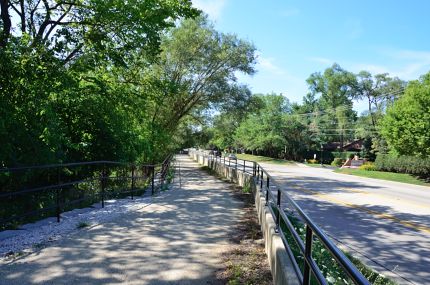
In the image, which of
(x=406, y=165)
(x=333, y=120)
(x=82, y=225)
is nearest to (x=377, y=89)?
(x=333, y=120)

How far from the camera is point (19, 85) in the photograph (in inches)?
324

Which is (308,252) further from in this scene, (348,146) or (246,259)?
(348,146)

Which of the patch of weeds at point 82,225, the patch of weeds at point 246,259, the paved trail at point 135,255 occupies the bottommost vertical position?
the patch of weeds at point 246,259

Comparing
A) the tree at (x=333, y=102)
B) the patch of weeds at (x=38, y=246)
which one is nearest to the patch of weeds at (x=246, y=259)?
the patch of weeds at (x=38, y=246)

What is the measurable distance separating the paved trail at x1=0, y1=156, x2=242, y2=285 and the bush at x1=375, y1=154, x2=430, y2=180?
88.5 feet

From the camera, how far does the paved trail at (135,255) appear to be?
14.8 ft

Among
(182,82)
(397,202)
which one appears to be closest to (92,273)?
(397,202)

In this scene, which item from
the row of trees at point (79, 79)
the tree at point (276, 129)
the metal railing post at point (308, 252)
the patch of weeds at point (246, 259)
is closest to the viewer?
the metal railing post at point (308, 252)

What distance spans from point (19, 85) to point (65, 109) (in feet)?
9.90

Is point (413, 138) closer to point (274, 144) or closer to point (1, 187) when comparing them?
point (1, 187)

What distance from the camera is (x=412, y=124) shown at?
29141mm

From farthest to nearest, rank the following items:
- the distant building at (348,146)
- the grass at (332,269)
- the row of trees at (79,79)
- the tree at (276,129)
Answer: the distant building at (348,146) → the tree at (276,129) → the row of trees at (79,79) → the grass at (332,269)

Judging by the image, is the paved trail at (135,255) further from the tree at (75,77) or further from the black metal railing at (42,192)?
the tree at (75,77)

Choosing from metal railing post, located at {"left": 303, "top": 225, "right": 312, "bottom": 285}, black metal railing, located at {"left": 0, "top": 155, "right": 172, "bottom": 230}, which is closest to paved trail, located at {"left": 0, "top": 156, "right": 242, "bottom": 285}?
black metal railing, located at {"left": 0, "top": 155, "right": 172, "bottom": 230}
